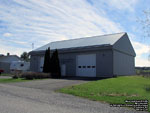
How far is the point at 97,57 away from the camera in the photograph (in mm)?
22141

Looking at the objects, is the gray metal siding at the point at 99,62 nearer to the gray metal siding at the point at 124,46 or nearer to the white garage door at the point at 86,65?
the white garage door at the point at 86,65

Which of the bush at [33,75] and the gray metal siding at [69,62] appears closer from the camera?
the bush at [33,75]

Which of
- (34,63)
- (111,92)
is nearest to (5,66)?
(34,63)

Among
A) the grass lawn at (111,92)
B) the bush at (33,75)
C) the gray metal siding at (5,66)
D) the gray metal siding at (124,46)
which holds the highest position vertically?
the gray metal siding at (124,46)

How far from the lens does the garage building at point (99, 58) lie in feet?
69.9

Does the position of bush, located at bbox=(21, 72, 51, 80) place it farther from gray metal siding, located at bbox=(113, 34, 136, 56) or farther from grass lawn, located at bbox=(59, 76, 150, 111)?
gray metal siding, located at bbox=(113, 34, 136, 56)

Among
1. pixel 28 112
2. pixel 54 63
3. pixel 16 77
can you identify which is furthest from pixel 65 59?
pixel 28 112

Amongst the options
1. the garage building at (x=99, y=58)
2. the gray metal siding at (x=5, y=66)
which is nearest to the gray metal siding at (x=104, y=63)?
the garage building at (x=99, y=58)

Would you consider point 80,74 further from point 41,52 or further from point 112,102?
point 112,102

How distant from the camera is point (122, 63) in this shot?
966 inches

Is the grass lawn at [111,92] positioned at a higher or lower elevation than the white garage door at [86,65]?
lower

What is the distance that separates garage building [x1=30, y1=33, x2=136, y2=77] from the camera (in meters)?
21.3

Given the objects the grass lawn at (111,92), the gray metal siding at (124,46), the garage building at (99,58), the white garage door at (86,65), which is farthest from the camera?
the gray metal siding at (124,46)

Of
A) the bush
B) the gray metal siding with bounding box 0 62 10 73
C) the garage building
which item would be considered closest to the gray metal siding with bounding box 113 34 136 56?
the garage building
